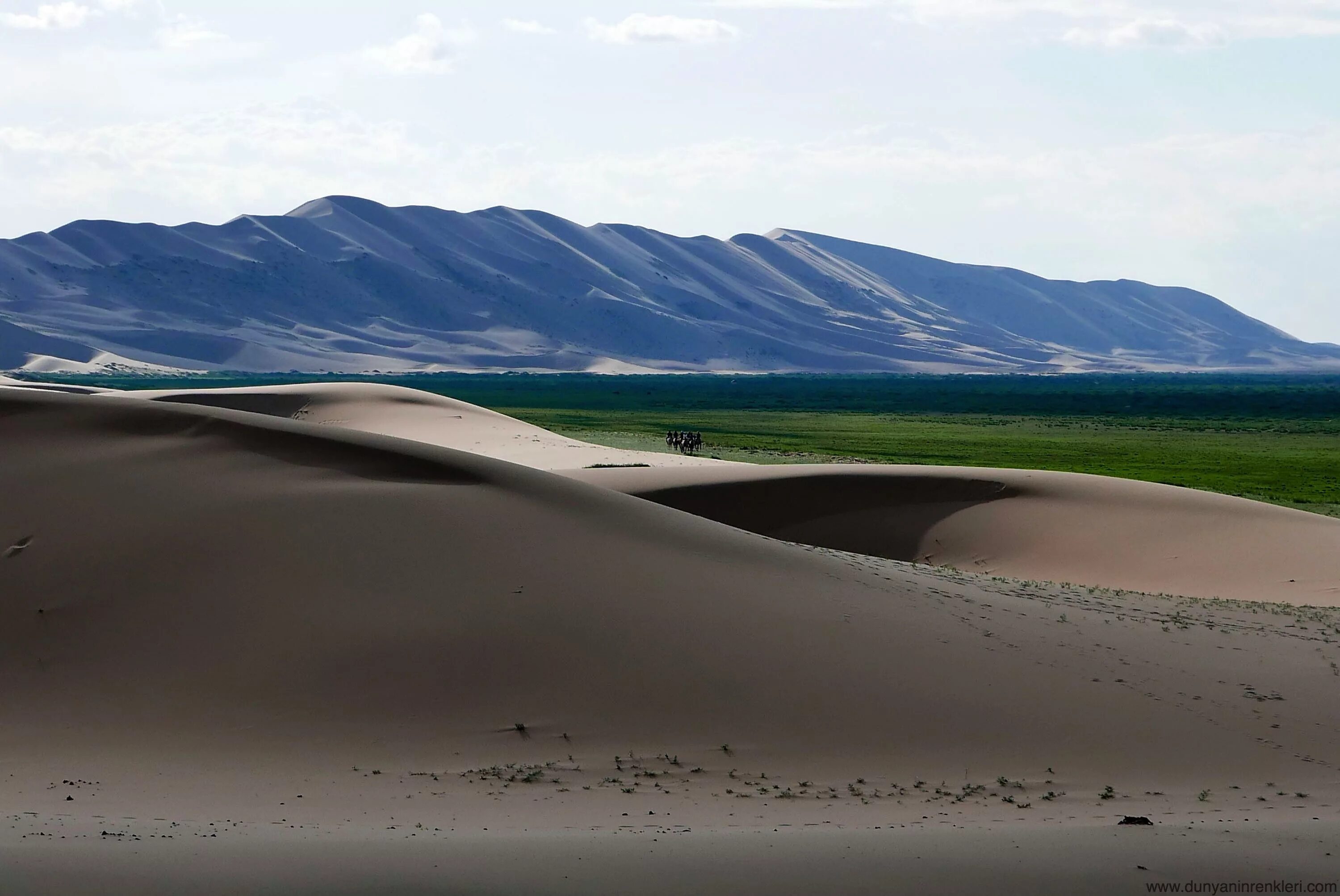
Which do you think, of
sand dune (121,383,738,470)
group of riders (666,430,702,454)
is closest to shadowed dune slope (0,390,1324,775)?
sand dune (121,383,738,470)

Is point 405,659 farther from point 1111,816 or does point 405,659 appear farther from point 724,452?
point 724,452

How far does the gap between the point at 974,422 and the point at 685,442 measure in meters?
36.9

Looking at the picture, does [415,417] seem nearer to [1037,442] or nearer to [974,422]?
[1037,442]

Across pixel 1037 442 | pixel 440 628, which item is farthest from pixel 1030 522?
pixel 1037 442

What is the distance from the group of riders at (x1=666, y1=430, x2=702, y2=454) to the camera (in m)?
48.7

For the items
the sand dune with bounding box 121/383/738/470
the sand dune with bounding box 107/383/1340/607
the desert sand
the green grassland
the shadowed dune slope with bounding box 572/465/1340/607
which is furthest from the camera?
the green grassland

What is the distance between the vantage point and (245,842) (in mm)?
8211

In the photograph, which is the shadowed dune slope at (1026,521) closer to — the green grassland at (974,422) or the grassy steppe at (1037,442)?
the green grassland at (974,422)

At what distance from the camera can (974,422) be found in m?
81.4

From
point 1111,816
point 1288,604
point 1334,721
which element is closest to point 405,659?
point 1111,816

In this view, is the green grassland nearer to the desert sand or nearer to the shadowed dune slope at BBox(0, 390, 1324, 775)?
the desert sand

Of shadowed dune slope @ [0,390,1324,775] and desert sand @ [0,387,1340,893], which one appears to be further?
shadowed dune slope @ [0,390,1324,775]

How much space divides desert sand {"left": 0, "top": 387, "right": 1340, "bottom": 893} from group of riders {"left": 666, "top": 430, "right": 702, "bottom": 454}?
2964cm

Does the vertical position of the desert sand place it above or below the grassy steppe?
below
